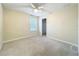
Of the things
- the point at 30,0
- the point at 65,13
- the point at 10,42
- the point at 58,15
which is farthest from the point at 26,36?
the point at 30,0

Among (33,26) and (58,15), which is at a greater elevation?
(58,15)

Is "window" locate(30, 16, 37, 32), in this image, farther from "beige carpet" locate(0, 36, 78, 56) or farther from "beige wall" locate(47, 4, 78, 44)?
"beige wall" locate(47, 4, 78, 44)

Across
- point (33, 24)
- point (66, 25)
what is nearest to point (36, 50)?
point (33, 24)

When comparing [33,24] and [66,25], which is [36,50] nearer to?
[33,24]

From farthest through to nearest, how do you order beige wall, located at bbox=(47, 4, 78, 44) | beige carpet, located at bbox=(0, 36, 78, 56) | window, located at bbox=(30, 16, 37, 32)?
1. window, located at bbox=(30, 16, 37, 32)
2. beige wall, located at bbox=(47, 4, 78, 44)
3. beige carpet, located at bbox=(0, 36, 78, 56)

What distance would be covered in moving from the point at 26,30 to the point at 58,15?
1.63 meters

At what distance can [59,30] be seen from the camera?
3393 millimetres

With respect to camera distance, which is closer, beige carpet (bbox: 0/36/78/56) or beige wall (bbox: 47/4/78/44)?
beige carpet (bbox: 0/36/78/56)

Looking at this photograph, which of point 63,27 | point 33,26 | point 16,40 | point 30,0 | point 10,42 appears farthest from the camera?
point 33,26

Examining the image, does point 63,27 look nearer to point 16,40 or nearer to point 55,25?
point 55,25

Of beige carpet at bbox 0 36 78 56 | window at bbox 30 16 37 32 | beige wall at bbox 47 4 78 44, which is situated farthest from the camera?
window at bbox 30 16 37 32

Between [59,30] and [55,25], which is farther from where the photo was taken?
[55,25]

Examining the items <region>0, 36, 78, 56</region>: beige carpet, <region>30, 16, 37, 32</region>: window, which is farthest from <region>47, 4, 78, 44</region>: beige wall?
<region>30, 16, 37, 32</region>: window

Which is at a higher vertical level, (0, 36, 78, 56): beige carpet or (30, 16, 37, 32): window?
(30, 16, 37, 32): window
